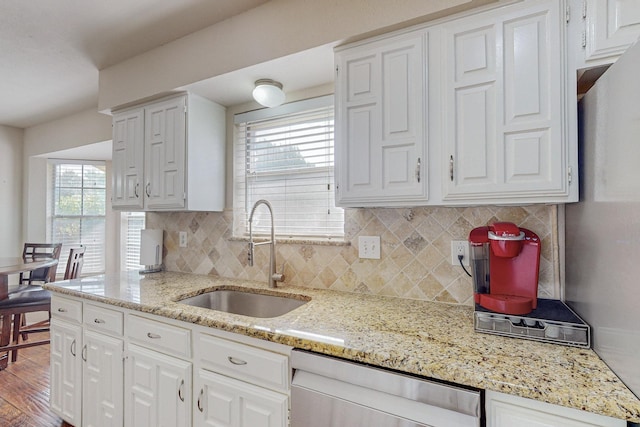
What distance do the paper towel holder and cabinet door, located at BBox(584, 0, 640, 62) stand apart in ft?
8.95

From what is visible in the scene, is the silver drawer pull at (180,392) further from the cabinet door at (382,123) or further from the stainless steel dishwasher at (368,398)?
the cabinet door at (382,123)

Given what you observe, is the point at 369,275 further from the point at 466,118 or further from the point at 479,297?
the point at 466,118

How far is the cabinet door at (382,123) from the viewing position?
137 cm

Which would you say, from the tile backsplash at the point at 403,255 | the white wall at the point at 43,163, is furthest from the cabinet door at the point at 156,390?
the white wall at the point at 43,163

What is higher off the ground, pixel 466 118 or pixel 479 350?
pixel 466 118

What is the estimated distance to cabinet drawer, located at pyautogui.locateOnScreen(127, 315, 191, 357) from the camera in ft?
4.83

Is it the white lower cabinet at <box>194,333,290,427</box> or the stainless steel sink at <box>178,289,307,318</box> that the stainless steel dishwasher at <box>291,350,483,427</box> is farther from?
the stainless steel sink at <box>178,289,307,318</box>

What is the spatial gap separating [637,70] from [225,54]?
1780mm

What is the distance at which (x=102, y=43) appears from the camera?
2088mm

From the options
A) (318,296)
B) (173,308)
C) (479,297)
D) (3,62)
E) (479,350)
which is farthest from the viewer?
(3,62)

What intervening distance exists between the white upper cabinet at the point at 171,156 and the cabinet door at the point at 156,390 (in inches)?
36.1

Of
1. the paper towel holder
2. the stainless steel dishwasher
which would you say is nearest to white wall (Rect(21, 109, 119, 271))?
the paper towel holder

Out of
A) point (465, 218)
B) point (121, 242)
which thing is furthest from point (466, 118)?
point (121, 242)

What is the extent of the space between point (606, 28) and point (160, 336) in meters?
2.14
